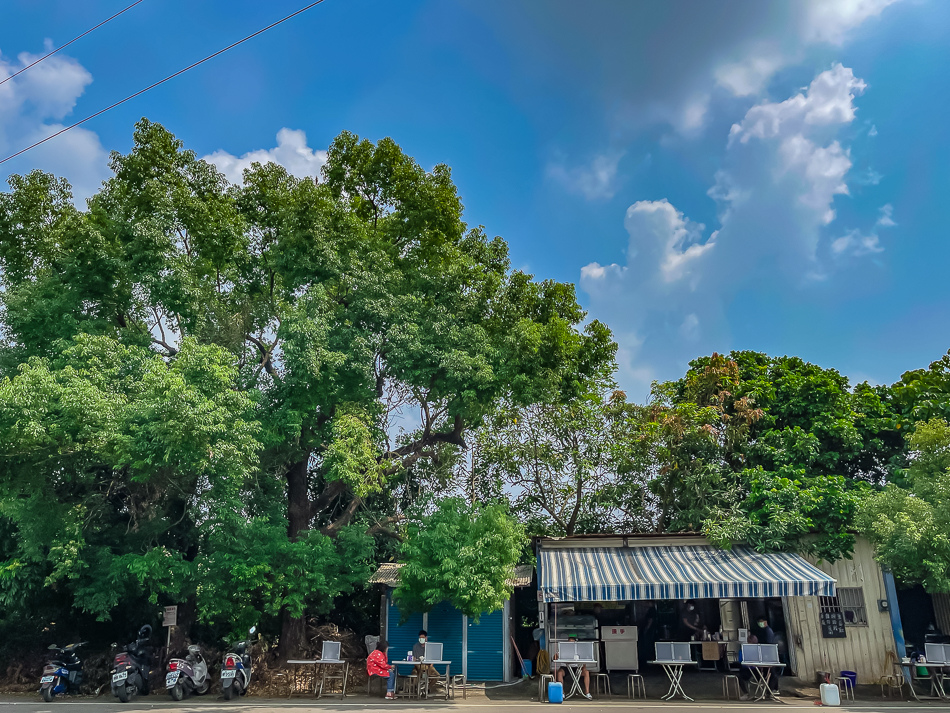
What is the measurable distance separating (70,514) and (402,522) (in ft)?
23.1

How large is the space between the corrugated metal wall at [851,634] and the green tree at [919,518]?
0.59 meters

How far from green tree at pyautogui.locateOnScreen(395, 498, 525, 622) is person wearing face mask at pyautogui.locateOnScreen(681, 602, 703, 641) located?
5.71m

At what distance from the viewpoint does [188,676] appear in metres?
12.8

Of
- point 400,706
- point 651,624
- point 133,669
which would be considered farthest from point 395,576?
point 651,624

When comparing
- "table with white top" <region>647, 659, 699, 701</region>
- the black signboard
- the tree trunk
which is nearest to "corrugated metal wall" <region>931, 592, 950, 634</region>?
the black signboard

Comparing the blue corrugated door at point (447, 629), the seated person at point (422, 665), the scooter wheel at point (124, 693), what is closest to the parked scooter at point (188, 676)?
the scooter wheel at point (124, 693)

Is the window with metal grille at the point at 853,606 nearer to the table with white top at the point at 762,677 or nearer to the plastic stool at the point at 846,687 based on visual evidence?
the plastic stool at the point at 846,687

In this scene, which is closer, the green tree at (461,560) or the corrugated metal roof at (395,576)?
the green tree at (461,560)

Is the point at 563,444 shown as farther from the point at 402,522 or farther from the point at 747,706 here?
the point at 747,706

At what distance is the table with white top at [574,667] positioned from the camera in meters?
11.9

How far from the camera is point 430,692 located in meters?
13.0

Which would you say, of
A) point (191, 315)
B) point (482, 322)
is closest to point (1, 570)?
point (191, 315)

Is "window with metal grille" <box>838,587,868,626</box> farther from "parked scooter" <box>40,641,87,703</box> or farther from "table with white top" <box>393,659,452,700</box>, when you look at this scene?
"parked scooter" <box>40,641,87,703</box>

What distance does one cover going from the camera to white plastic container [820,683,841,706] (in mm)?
11031
